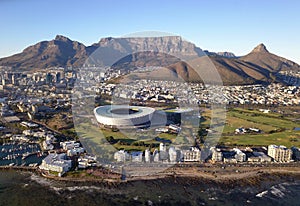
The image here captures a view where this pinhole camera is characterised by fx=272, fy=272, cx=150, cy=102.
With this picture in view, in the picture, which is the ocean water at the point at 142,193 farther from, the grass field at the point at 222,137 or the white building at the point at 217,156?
the grass field at the point at 222,137

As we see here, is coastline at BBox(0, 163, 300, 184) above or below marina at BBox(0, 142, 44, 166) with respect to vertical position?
below

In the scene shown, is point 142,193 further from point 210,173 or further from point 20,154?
point 20,154

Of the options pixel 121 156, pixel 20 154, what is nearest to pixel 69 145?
pixel 20 154

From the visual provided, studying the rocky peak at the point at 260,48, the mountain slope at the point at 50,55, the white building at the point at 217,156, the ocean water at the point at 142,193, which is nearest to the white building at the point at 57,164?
the ocean water at the point at 142,193

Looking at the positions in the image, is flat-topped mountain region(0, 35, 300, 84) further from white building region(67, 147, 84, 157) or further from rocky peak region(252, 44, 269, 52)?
white building region(67, 147, 84, 157)

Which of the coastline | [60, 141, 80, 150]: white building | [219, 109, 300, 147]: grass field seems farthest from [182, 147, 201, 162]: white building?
[60, 141, 80, 150]: white building
